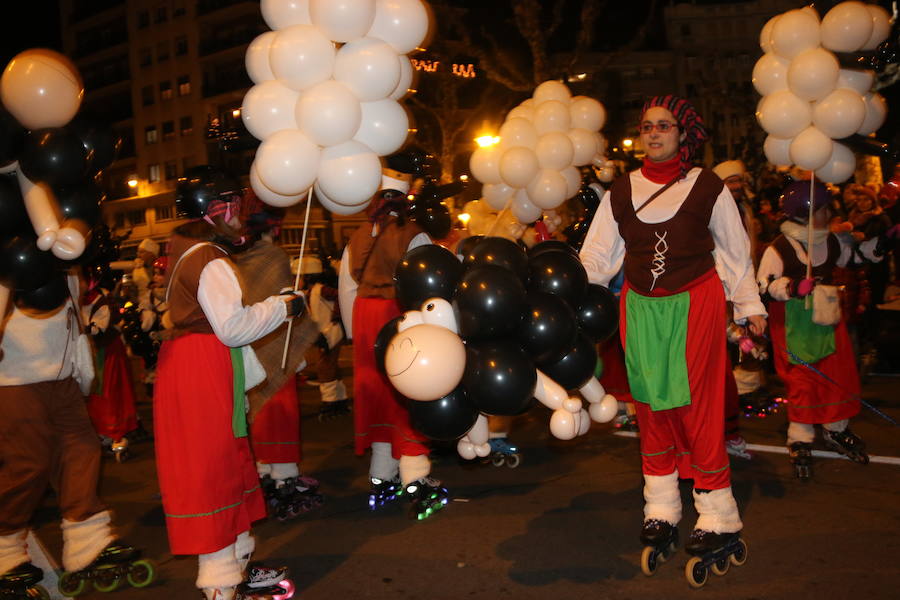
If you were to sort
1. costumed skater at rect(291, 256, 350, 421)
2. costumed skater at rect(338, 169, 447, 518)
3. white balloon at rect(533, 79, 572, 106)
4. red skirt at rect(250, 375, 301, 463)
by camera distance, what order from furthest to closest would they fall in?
costumed skater at rect(291, 256, 350, 421) < white balloon at rect(533, 79, 572, 106) < red skirt at rect(250, 375, 301, 463) < costumed skater at rect(338, 169, 447, 518)

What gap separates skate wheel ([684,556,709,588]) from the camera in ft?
11.4

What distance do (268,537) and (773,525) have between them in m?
3.02

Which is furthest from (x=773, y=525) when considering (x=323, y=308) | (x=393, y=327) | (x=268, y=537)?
(x=323, y=308)

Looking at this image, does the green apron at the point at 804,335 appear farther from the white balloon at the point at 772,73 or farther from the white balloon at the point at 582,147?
the white balloon at the point at 582,147

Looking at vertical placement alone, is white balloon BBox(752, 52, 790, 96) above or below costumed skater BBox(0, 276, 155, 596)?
above

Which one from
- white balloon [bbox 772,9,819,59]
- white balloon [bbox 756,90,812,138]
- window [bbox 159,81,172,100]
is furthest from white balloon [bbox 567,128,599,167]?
window [bbox 159,81,172,100]

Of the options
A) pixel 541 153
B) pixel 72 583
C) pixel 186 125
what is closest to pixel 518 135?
pixel 541 153

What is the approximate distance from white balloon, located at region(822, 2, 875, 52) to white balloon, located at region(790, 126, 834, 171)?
530 mm

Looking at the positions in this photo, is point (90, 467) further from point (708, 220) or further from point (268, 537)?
point (708, 220)

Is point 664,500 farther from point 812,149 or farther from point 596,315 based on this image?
point 812,149

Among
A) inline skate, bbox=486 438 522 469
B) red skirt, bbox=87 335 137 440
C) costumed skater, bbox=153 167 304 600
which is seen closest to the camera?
costumed skater, bbox=153 167 304 600

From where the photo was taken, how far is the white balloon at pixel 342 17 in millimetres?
3516

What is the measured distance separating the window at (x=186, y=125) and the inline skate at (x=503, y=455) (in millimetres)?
47484

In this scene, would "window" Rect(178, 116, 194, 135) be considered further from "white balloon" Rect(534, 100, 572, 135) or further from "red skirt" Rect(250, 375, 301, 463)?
"red skirt" Rect(250, 375, 301, 463)
